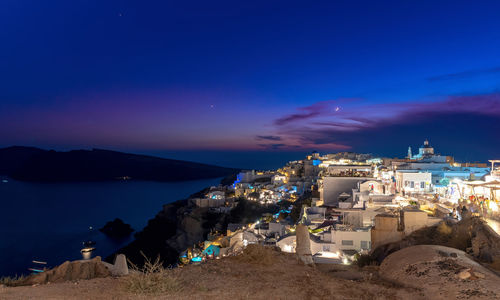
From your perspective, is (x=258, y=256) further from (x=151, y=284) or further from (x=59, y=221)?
(x=59, y=221)

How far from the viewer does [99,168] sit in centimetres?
17350

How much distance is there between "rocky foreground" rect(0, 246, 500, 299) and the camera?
5.50 meters

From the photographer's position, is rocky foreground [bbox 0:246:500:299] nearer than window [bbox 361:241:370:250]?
Yes

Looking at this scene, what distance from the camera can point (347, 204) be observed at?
2138 cm

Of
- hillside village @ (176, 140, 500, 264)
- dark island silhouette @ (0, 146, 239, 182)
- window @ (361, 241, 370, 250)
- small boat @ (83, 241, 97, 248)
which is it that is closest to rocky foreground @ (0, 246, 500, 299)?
hillside village @ (176, 140, 500, 264)

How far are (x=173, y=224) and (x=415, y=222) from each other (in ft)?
131

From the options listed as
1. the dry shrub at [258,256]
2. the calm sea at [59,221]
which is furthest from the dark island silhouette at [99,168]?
the dry shrub at [258,256]

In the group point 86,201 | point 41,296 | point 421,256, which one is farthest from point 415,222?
point 86,201

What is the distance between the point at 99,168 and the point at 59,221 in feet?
397

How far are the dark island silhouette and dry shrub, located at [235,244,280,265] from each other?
16211cm

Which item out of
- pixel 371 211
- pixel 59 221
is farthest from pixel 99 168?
pixel 371 211

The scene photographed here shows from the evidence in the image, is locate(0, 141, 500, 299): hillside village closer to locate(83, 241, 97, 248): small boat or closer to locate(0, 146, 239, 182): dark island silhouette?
locate(83, 241, 97, 248): small boat

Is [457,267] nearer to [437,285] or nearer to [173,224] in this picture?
[437,285]

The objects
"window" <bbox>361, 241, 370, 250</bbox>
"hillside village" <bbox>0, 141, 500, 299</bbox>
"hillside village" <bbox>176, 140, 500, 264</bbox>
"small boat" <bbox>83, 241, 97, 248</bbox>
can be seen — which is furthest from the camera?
"small boat" <bbox>83, 241, 97, 248</bbox>
